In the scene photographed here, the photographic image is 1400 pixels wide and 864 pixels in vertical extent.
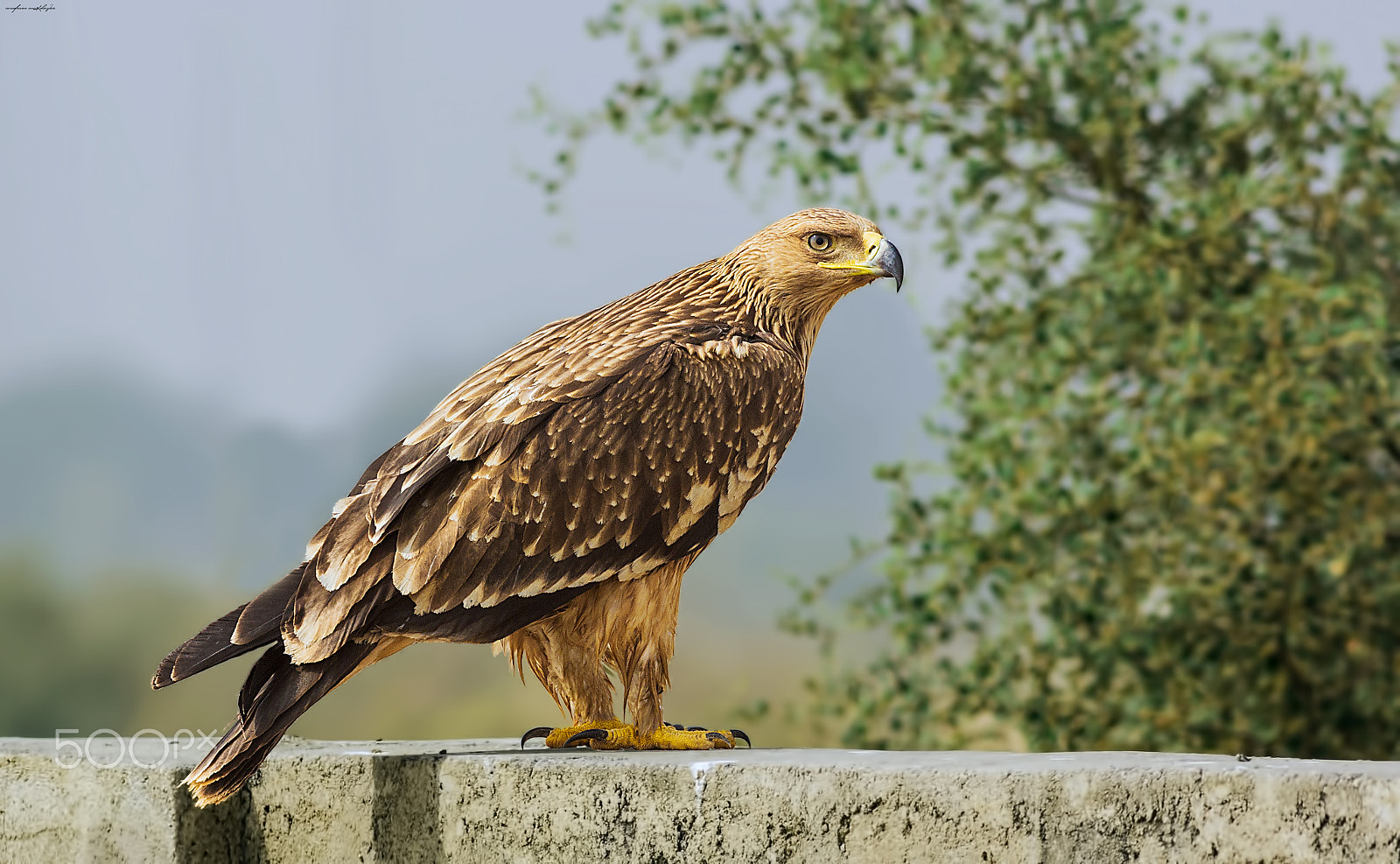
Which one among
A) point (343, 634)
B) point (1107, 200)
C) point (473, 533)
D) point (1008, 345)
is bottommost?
point (343, 634)

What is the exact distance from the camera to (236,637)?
11.5 ft

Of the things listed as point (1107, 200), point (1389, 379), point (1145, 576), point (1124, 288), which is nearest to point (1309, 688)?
point (1145, 576)

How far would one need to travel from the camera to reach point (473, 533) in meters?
3.45

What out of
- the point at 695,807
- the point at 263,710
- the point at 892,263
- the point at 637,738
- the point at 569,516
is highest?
the point at 892,263

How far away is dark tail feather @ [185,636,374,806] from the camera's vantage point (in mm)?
3316

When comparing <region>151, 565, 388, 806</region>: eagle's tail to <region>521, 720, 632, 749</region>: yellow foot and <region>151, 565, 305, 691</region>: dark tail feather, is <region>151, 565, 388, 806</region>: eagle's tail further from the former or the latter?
<region>521, 720, 632, 749</region>: yellow foot

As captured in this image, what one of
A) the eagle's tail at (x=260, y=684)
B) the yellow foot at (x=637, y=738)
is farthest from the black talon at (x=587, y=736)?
the eagle's tail at (x=260, y=684)

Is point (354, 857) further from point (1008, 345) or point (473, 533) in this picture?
point (1008, 345)

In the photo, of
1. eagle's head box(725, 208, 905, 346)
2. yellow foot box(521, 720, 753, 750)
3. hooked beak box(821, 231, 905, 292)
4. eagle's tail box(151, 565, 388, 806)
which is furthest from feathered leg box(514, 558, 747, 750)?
hooked beak box(821, 231, 905, 292)

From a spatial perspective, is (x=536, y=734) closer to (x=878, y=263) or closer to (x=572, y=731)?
(x=572, y=731)

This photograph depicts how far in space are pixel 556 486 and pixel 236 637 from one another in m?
0.84

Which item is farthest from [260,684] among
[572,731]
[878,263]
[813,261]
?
[878,263]

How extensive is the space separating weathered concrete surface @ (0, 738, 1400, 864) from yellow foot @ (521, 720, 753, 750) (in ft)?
0.26

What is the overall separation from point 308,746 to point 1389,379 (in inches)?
174
